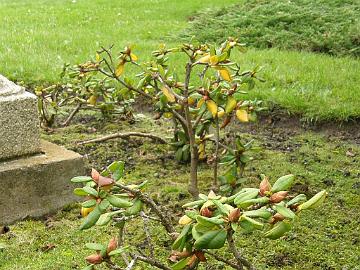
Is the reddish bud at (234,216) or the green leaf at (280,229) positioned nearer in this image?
the reddish bud at (234,216)

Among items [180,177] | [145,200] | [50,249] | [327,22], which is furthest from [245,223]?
[327,22]

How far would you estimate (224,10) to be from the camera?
1198 cm

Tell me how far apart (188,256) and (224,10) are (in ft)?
33.8

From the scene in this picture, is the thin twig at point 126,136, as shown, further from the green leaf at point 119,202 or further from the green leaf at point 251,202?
the green leaf at point 251,202

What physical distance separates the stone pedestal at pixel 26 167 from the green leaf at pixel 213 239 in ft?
6.94

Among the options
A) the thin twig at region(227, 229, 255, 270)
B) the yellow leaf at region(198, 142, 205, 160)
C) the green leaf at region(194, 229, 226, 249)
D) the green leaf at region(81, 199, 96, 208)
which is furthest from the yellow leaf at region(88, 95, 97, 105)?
the green leaf at region(194, 229, 226, 249)

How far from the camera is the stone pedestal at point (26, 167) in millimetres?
3721

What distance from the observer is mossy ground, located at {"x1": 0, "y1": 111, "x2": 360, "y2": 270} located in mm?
3256

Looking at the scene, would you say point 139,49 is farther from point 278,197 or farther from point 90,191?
point 278,197

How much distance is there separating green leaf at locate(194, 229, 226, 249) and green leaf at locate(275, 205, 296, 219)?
20cm

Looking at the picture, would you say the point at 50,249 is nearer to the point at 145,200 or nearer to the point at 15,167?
the point at 15,167

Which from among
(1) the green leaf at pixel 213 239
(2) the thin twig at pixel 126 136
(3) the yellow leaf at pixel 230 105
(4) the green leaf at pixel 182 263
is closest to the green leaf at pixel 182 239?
(4) the green leaf at pixel 182 263

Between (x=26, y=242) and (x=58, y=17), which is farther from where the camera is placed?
(x=58, y=17)

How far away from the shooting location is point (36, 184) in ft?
12.5
